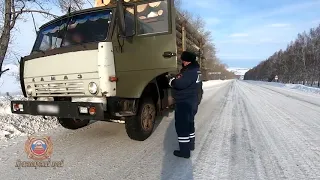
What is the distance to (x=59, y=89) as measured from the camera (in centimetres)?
487

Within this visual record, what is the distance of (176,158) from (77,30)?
118 inches

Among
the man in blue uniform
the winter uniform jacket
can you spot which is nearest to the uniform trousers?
the man in blue uniform

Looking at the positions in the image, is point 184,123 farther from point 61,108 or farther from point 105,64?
point 61,108

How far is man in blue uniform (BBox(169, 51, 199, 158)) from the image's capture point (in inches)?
171

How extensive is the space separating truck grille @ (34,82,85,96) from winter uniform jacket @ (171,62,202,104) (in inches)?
63.8

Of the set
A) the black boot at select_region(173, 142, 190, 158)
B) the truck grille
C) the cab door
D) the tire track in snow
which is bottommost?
the tire track in snow

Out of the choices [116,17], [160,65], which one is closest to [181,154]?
[160,65]

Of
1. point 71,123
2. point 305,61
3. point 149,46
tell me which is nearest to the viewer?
point 149,46

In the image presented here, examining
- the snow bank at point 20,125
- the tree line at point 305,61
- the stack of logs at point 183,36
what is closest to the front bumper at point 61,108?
the snow bank at point 20,125

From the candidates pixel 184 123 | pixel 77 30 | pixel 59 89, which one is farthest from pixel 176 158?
pixel 77 30

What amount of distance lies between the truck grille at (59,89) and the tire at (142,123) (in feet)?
3.58

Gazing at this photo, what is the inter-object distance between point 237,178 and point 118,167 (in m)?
1.71

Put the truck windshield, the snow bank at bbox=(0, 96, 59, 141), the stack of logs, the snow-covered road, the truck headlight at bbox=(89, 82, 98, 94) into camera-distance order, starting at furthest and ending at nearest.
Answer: the stack of logs → the snow bank at bbox=(0, 96, 59, 141) → the truck windshield → the truck headlight at bbox=(89, 82, 98, 94) → the snow-covered road

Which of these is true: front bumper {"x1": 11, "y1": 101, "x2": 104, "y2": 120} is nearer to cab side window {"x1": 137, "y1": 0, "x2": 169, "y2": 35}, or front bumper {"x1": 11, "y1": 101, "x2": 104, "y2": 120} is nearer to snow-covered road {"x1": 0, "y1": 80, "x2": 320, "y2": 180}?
snow-covered road {"x1": 0, "y1": 80, "x2": 320, "y2": 180}
